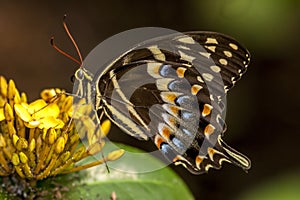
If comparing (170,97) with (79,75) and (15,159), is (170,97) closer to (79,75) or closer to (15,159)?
(79,75)

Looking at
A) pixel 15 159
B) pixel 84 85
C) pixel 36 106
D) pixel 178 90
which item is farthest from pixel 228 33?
pixel 15 159

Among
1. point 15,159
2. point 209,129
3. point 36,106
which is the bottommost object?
point 209,129

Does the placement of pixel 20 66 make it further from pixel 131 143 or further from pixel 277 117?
pixel 277 117

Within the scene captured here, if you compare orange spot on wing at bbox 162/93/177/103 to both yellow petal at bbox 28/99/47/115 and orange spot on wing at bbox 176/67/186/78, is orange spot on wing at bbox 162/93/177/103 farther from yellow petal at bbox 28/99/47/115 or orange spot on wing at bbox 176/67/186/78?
yellow petal at bbox 28/99/47/115

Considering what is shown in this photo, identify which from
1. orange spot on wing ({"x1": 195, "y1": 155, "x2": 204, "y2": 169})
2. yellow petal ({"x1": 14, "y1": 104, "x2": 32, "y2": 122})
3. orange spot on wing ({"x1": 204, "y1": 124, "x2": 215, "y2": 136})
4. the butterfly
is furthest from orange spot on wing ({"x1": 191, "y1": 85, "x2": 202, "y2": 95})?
yellow petal ({"x1": 14, "y1": 104, "x2": 32, "y2": 122})

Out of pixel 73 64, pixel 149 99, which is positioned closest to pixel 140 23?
pixel 73 64
